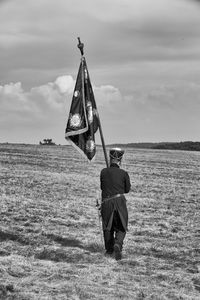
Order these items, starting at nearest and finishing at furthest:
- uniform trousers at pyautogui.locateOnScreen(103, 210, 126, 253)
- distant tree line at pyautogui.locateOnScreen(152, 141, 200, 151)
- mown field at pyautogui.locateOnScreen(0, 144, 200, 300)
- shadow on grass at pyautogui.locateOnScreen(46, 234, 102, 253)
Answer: mown field at pyautogui.locateOnScreen(0, 144, 200, 300), uniform trousers at pyautogui.locateOnScreen(103, 210, 126, 253), shadow on grass at pyautogui.locateOnScreen(46, 234, 102, 253), distant tree line at pyautogui.locateOnScreen(152, 141, 200, 151)

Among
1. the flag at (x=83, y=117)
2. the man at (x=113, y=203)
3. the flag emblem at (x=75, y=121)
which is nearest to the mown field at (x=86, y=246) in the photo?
the man at (x=113, y=203)

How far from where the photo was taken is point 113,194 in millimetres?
11930

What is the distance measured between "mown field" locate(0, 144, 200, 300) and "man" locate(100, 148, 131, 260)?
19.0 inches

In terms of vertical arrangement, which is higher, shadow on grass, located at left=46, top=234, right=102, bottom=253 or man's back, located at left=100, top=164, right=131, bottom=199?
man's back, located at left=100, top=164, right=131, bottom=199

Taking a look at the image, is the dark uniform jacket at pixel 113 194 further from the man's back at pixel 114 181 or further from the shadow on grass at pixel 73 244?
the shadow on grass at pixel 73 244

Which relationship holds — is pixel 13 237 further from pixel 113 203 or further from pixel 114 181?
pixel 114 181

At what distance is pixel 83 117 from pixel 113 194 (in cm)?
187

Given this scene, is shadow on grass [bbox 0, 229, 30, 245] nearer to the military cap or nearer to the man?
the man

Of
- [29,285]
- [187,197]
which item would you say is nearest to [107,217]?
[29,285]

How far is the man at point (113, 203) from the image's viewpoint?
11.8m

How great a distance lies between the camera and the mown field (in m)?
→ 9.30

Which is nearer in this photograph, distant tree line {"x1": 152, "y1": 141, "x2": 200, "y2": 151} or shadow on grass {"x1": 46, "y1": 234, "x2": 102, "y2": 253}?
shadow on grass {"x1": 46, "y1": 234, "x2": 102, "y2": 253}

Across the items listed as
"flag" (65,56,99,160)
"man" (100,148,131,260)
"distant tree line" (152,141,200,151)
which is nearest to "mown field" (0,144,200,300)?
"man" (100,148,131,260)

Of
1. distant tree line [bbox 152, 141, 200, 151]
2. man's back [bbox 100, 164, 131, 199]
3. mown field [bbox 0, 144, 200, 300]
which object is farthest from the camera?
distant tree line [bbox 152, 141, 200, 151]
